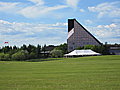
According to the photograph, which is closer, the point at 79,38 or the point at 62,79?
the point at 62,79

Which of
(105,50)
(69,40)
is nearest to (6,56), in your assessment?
(105,50)

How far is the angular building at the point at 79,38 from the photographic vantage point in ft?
375

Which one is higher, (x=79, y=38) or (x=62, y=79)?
(x=79, y=38)

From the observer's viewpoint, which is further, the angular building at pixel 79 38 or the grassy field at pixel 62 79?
the angular building at pixel 79 38

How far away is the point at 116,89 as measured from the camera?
28.5ft

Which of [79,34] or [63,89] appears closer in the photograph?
[63,89]

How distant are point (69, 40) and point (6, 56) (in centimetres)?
5046

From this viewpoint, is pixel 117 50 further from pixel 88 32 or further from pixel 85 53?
pixel 85 53

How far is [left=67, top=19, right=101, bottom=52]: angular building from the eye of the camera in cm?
11431

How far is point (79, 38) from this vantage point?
116 m

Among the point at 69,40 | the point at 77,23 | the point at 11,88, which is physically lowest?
the point at 11,88

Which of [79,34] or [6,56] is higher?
[79,34]

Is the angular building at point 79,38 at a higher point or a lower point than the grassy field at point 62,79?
higher

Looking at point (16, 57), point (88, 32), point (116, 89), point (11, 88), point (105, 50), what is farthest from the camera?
point (88, 32)
